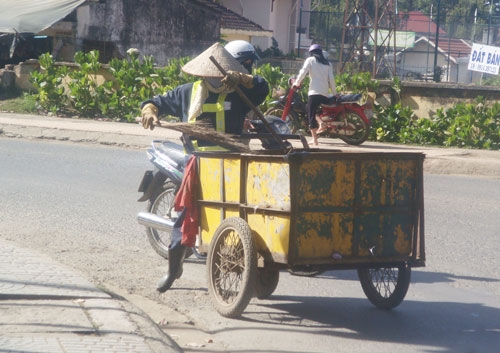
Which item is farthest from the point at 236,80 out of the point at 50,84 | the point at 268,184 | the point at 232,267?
the point at 50,84

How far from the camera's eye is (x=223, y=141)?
20.6ft

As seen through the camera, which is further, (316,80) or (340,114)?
(340,114)

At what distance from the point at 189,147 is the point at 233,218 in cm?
93

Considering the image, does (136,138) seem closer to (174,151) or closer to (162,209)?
(162,209)

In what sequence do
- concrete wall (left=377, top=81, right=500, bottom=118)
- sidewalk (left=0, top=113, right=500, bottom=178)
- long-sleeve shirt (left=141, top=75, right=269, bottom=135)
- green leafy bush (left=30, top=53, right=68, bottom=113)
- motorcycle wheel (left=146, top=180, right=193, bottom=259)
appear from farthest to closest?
1. green leafy bush (left=30, top=53, right=68, bottom=113)
2. concrete wall (left=377, top=81, right=500, bottom=118)
3. sidewalk (left=0, top=113, right=500, bottom=178)
4. motorcycle wheel (left=146, top=180, right=193, bottom=259)
5. long-sleeve shirt (left=141, top=75, right=269, bottom=135)

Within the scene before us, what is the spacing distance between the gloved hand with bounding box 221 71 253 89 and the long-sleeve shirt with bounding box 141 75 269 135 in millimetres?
348

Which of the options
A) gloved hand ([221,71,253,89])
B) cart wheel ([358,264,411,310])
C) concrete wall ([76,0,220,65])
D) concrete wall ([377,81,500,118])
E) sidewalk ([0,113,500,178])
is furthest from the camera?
concrete wall ([76,0,220,65])

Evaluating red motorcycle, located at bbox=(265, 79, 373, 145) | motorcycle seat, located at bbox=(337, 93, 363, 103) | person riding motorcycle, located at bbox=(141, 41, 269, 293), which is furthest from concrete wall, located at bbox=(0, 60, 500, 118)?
person riding motorcycle, located at bbox=(141, 41, 269, 293)

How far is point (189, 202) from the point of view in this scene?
629 cm

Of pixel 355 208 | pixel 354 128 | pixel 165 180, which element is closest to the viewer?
pixel 355 208

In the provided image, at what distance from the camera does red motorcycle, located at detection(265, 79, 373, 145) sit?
1536 cm

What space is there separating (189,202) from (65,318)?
1.40 m

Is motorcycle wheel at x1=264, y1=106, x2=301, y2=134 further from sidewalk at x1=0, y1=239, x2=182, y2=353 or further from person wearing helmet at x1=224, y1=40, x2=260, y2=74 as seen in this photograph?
sidewalk at x1=0, y1=239, x2=182, y2=353

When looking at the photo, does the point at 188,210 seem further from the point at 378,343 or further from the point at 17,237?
the point at 17,237
